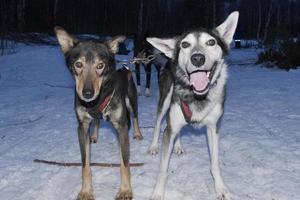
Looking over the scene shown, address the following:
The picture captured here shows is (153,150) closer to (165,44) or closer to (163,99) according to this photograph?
(163,99)

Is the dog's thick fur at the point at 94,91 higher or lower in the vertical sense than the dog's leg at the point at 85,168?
higher

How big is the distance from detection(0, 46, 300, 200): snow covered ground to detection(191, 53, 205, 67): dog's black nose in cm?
111

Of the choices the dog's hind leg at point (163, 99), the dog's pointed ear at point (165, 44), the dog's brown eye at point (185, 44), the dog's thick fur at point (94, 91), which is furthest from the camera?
the dog's hind leg at point (163, 99)

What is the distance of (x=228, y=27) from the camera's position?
3568mm

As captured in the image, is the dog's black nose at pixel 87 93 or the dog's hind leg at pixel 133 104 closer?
the dog's black nose at pixel 87 93

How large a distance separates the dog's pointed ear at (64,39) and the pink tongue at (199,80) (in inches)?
40.6

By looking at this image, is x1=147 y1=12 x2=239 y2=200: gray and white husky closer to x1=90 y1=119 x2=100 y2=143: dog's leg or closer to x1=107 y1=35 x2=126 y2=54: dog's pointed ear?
x1=107 y1=35 x2=126 y2=54: dog's pointed ear

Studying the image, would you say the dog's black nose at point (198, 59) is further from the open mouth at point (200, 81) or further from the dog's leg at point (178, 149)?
the dog's leg at point (178, 149)

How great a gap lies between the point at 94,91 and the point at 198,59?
2.68 ft

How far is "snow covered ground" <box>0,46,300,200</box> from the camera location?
366 centimetres

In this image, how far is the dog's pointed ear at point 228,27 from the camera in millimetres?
3543

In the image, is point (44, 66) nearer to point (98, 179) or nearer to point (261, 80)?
point (261, 80)

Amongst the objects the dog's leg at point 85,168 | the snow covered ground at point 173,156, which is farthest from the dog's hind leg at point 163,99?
the dog's leg at point 85,168

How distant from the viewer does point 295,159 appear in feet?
14.1
